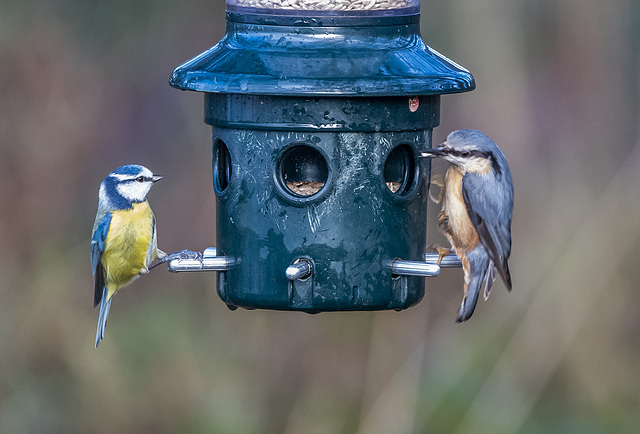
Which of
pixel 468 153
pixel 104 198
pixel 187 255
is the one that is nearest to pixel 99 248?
pixel 104 198

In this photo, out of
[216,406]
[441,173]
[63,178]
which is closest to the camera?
[441,173]

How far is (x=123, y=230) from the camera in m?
6.12

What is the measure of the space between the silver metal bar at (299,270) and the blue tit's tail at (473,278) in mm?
845

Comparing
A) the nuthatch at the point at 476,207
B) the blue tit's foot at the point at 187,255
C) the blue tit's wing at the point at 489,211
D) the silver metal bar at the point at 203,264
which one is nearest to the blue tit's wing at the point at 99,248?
the blue tit's foot at the point at 187,255

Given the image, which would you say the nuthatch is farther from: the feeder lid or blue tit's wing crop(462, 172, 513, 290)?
the feeder lid

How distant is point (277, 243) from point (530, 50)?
3937mm

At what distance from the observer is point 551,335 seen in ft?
26.8

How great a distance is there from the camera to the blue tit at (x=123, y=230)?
20.0 feet

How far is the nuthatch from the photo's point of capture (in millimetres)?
5516

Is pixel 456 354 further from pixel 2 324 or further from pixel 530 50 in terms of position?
pixel 2 324

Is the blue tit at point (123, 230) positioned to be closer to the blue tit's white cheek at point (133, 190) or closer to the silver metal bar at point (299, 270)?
the blue tit's white cheek at point (133, 190)

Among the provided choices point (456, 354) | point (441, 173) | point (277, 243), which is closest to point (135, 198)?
point (277, 243)

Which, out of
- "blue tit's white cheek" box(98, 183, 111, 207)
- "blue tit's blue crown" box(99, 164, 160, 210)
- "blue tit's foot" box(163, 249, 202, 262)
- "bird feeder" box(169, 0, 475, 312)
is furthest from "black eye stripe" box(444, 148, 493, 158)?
"blue tit's white cheek" box(98, 183, 111, 207)

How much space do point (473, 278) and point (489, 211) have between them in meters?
0.33
